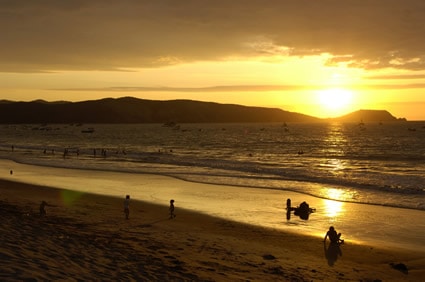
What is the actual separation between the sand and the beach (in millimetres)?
27

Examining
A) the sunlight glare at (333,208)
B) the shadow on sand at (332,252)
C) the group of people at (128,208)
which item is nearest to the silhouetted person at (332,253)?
the shadow on sand at (332,252)

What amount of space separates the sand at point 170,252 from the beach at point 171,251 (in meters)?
0.03

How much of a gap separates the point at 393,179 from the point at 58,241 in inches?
1439

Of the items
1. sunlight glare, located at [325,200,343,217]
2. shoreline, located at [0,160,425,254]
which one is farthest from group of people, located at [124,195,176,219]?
sunlight glare, located at [325,200,343,217]

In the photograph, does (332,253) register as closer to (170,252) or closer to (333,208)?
(170,252)

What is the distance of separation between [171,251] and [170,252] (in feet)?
0.62

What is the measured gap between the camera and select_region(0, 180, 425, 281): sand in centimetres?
1145

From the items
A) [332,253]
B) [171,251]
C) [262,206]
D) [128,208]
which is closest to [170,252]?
[171,251]

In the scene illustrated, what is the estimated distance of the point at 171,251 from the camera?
15.6 metres

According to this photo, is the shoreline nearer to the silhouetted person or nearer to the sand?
the sand

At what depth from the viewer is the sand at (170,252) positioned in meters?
11.5

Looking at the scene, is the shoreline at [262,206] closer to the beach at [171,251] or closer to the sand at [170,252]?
the beach at [171,251]

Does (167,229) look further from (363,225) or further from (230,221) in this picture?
(363,225)

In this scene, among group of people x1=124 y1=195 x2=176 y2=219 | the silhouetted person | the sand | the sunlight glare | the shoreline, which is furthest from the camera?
the sunlight glare
